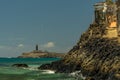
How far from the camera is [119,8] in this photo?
255 ft

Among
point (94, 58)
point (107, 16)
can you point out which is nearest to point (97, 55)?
point (94, 58)

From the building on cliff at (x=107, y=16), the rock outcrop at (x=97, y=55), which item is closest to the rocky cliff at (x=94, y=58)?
the rock outcrop at (x=97, y=55)

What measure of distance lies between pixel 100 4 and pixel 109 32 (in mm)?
22506

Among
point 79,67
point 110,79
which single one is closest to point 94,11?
point 79,67

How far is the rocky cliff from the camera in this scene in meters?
57.9

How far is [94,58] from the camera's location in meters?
74.2

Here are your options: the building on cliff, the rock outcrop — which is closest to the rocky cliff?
the rock outcrop

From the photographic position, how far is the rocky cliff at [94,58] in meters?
57.9

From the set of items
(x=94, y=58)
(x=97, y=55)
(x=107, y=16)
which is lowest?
(x=94, y=58)

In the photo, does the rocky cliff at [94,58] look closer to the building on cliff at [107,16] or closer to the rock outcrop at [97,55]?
the rock outcrop at [97,55]

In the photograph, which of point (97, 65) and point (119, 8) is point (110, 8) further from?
point (97, 65)

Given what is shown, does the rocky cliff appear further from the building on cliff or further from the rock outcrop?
the building on cliff

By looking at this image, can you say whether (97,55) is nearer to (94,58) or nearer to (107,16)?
(94,58)

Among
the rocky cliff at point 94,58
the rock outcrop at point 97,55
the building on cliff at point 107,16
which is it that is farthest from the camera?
the building on cliff at point 107,16
